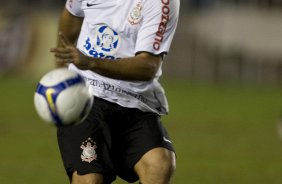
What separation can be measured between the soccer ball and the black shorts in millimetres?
522

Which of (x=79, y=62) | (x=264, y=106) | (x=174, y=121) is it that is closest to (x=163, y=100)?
(x=79, y=62)

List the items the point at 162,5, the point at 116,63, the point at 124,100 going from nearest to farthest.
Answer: the point at 116,63 → the point at 162,5 → the point at 124,100

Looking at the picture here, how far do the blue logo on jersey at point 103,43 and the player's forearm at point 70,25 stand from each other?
62 cm

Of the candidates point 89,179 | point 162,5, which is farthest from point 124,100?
point 162,5

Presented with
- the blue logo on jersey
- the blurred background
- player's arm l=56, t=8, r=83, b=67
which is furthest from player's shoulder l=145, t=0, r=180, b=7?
the blurred background

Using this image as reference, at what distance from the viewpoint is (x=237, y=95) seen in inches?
955

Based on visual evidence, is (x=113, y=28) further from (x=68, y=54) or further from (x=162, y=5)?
(x=68, y=54)

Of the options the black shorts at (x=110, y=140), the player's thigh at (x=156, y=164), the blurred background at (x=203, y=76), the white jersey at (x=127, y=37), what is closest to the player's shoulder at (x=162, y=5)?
the white jersey at (x=127, y=37)

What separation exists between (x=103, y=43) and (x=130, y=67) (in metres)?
0.45

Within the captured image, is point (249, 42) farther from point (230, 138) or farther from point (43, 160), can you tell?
point (43, 160)

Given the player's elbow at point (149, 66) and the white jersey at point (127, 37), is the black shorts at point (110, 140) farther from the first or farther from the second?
the player's elbow at point (149, 66)

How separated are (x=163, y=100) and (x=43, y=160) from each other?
5628mm

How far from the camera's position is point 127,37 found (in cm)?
775

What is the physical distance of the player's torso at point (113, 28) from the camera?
7727mm
